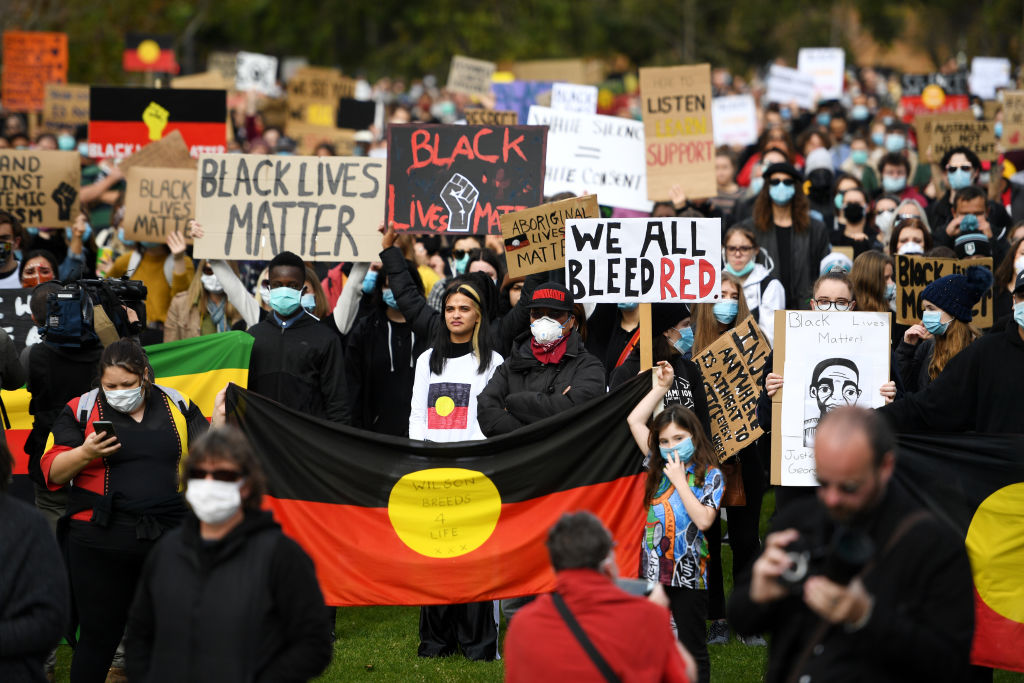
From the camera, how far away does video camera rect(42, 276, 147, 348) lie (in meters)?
7.71

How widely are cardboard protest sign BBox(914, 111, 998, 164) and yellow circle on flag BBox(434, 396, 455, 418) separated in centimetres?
753

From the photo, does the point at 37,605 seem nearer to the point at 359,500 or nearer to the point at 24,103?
the point at 359,500

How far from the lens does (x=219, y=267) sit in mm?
9367

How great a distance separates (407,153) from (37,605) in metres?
5.43

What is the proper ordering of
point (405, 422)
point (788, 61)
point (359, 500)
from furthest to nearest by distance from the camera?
point (788, 61) → point (405, 422) → point (359, 500)

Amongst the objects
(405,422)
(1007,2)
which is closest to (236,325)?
(405,422)

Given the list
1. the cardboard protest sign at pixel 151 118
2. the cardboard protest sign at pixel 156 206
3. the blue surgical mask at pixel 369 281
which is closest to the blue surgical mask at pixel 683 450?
the blue surgical mask at pixel 369 281

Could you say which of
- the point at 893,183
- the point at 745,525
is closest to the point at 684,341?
the point at 745,525

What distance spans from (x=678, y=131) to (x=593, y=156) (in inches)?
32.7

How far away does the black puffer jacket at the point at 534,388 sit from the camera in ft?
24.4

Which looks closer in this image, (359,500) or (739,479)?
(359,500)

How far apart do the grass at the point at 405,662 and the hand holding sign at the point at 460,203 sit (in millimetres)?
2742

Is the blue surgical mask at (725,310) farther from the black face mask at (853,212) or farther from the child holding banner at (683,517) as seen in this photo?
the black face mask at (853,212)

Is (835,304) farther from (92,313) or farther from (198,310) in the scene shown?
(198,310)
